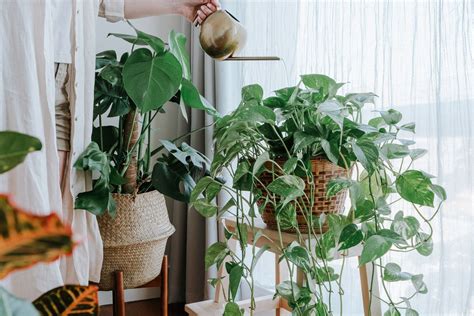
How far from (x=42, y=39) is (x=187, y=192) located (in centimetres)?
65

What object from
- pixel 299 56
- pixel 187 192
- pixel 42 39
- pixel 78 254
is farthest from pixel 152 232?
pixel 299 56

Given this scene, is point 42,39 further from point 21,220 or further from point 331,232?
point 21,220

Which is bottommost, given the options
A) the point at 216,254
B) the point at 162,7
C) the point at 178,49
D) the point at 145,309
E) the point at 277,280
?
the point at 145,309

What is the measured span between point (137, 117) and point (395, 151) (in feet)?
3.17

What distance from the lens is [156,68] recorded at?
1.29 metres

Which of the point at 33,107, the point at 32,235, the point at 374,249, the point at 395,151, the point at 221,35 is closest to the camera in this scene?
the point at 32,235

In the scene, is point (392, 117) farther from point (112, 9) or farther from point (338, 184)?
point (112, 9)

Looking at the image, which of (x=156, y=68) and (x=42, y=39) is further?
(x=156, y=68)

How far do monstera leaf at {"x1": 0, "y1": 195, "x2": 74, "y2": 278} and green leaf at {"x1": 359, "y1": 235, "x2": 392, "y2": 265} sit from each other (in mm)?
751

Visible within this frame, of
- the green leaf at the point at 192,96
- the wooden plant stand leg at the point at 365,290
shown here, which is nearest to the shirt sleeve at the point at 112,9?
the green leaf at the point at 192,96

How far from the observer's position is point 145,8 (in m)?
1.45

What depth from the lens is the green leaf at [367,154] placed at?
87cm

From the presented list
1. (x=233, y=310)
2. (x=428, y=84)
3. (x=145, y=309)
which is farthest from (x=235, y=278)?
(x=145, y=309)

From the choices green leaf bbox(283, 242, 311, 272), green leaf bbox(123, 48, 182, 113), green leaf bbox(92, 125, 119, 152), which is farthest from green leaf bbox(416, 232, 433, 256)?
green leaf bbox(92, 125, 119, 152)
